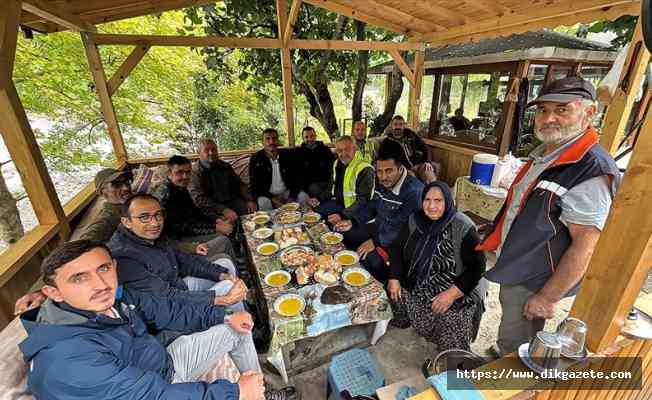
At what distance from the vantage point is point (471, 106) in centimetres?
516

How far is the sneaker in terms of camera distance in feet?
5.65

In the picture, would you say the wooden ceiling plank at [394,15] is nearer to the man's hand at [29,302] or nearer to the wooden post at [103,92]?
the wooden post at [103,92]

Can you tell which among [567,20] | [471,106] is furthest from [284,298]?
[471,106]

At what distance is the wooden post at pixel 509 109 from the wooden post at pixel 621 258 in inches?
166

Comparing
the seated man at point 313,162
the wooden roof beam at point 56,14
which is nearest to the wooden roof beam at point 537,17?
the seated man at point 313,162

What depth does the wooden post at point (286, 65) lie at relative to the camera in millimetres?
4035

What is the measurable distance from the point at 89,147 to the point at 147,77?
2.47 metres

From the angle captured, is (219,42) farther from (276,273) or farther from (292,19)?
(276,273)

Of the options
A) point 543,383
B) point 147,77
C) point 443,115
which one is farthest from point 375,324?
point 147,77

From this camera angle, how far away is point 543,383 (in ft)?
2.78

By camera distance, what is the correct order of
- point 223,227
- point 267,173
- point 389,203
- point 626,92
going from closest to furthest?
point 626,92, point 389,203, point 223,227, point 267,173

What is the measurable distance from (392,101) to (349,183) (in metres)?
4.50

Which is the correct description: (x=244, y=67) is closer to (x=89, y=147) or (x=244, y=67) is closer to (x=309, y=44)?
(x=309, y=44)

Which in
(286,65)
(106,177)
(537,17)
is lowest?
(106,177)
